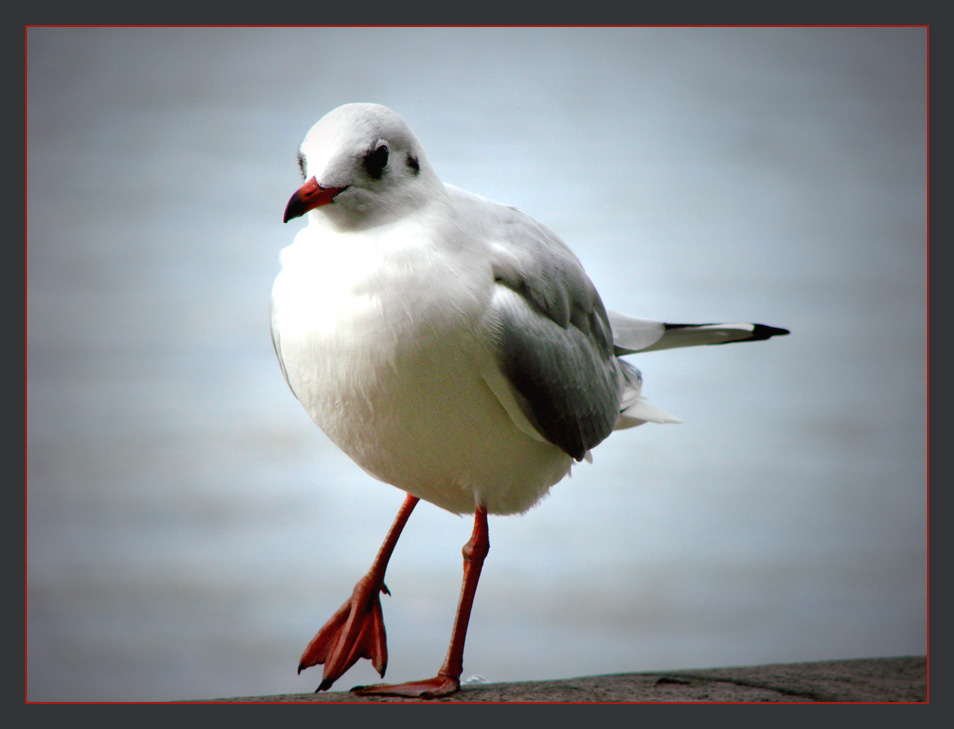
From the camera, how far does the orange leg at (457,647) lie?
6.22 feet

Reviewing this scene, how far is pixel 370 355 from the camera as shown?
1771 mm

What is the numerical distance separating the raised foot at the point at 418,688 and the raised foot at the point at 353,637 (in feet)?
0.75

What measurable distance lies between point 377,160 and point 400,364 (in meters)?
0.37

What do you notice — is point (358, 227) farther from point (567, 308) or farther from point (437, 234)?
point (567, 308)

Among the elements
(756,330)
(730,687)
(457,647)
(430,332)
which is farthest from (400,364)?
(730,687)

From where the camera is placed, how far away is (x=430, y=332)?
1762mm

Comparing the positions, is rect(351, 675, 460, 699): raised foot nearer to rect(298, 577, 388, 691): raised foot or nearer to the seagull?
the seagull

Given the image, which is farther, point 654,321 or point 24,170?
point 654,321

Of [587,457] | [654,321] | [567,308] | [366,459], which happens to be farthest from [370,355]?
[654,321]

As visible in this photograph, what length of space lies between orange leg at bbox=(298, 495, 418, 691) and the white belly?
333 mm

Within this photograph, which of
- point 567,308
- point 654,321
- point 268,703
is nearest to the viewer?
point 268,703

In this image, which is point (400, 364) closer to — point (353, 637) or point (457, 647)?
A: point (457, 647)

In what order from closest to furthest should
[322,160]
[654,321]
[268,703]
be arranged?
[322,160], [268,703], [654,321]

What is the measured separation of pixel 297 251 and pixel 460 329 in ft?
1.26
